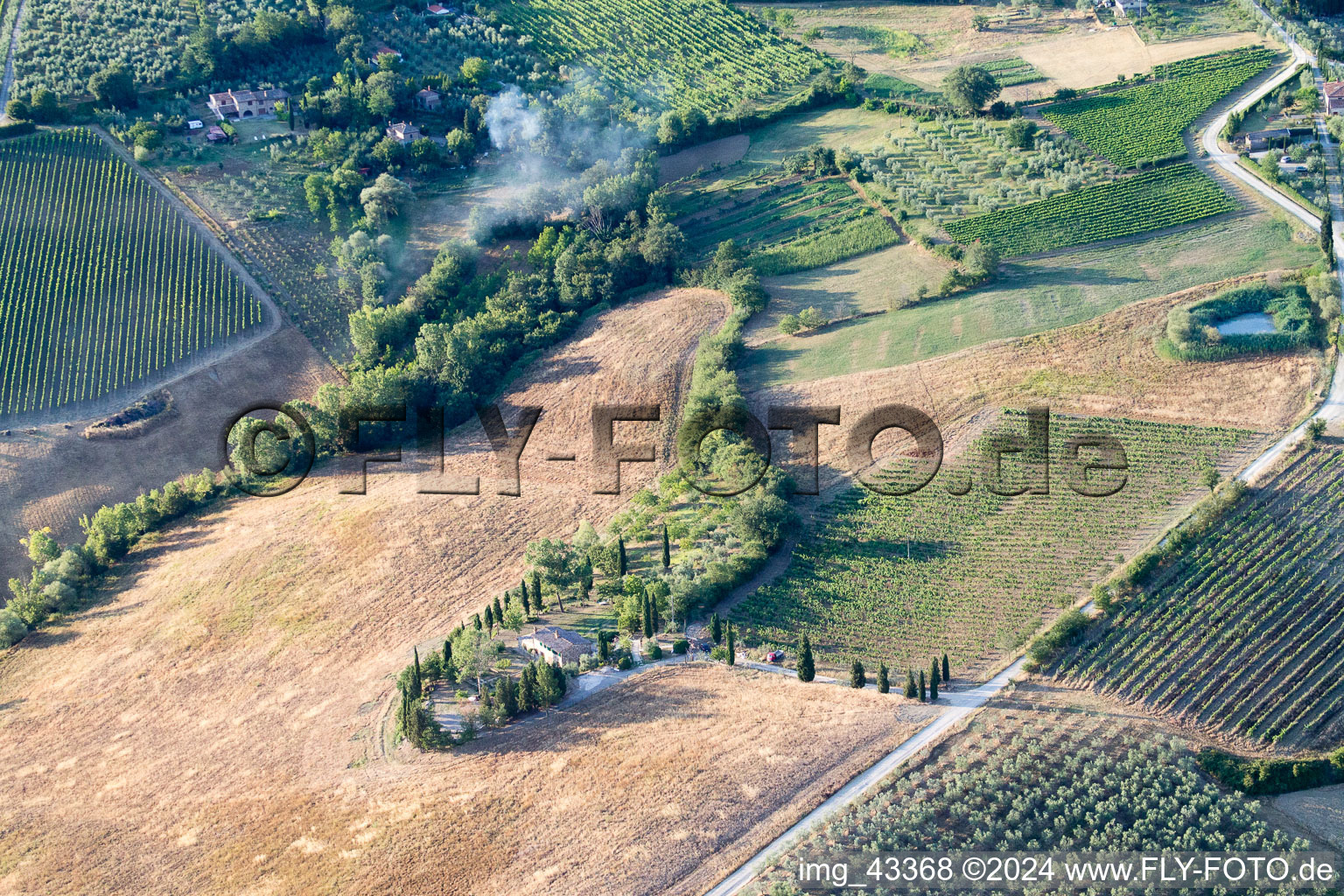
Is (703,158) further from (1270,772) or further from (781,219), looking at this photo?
(1270,772)

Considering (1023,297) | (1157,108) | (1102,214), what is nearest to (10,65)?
(1023,297)

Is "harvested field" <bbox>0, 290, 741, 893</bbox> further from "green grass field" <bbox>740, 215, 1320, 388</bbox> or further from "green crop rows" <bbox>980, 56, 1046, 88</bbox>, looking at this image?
"green crop rows" <bbox>980, 56, 1046, 88</bbox>

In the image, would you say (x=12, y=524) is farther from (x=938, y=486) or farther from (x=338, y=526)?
(x=938, y=486)

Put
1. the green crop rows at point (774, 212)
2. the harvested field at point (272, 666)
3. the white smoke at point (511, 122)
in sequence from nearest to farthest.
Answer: the harvested field at point (272, 666), the green crop rows at point (774, 212), the white smoke at point (511, 122)

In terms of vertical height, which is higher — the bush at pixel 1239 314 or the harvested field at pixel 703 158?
the harvested field at pixel 703 158

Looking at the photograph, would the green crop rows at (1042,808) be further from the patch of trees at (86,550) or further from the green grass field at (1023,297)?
the patch of trees at (86,550)

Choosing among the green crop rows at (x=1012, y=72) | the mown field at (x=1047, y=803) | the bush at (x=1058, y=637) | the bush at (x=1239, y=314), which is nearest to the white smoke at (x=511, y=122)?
the green crop rows at (x=1012, y=72)
